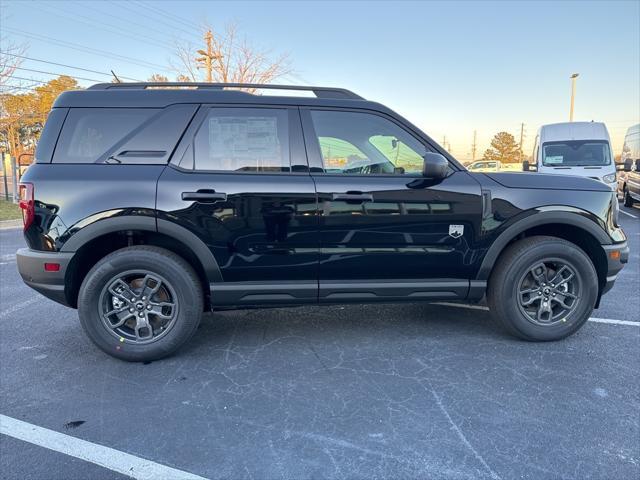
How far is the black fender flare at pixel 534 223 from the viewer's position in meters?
3.37

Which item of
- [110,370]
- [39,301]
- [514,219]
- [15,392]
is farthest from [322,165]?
[39,301]

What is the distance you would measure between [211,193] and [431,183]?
1.64m

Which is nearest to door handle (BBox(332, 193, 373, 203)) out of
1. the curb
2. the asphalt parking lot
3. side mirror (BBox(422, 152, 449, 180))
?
side mirror (BBox(422, 152, 449, 180))

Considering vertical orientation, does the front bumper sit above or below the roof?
below

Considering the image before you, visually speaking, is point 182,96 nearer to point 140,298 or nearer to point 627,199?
point 140,298

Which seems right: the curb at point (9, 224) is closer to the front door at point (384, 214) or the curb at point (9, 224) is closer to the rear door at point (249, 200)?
the rear door at point (249, 200)

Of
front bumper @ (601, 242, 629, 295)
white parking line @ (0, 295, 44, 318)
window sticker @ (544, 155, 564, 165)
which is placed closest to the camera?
front bumper @ (601, 242, 629, 295)

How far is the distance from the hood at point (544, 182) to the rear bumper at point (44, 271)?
3285mm

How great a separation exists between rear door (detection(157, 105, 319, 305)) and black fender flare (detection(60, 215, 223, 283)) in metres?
0.05

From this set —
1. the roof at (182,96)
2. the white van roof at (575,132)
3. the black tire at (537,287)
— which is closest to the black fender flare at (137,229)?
the roof at (182,96)

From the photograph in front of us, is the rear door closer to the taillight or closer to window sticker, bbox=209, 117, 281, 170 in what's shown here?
window sticker, bbox=209, 117, 281, 170

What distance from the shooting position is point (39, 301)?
185 inches

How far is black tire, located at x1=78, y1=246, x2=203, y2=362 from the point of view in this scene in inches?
123

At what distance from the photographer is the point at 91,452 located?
2225mm
